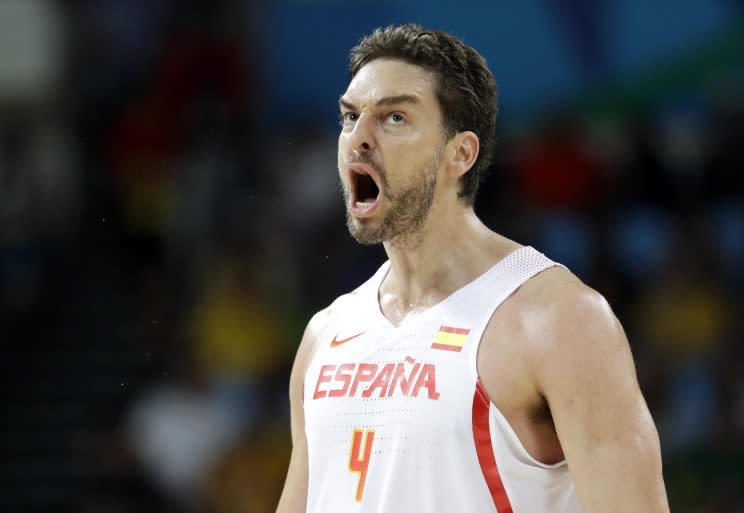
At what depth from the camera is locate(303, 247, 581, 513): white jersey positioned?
10.5 ft

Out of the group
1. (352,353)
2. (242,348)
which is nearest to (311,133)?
(242,348)

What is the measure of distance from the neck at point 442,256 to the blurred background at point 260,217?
13.8 ft

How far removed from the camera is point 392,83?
3.52 meters

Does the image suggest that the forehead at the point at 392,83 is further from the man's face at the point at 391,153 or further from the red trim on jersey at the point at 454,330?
the red trim on jersey at the point at 454,330

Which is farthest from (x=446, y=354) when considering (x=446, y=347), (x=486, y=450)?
(x=486, y=450)

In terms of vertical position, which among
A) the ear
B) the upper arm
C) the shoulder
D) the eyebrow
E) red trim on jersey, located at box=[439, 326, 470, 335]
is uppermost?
the eyebrow

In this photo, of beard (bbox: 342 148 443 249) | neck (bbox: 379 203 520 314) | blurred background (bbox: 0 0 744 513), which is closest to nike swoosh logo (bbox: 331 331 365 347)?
neck (bbox: 379 203 520 314)

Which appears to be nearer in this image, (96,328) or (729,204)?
(729,204)

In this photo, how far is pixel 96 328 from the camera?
410 inches

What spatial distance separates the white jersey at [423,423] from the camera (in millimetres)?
3207

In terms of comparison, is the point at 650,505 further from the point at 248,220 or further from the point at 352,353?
the point at 248,220

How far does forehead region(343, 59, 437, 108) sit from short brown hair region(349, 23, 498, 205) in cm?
2

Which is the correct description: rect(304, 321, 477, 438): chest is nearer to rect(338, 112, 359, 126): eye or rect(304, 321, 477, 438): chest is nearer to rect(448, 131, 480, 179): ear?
rect(448, 131, 480, 179): ear

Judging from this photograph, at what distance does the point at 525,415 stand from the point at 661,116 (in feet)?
21.4
